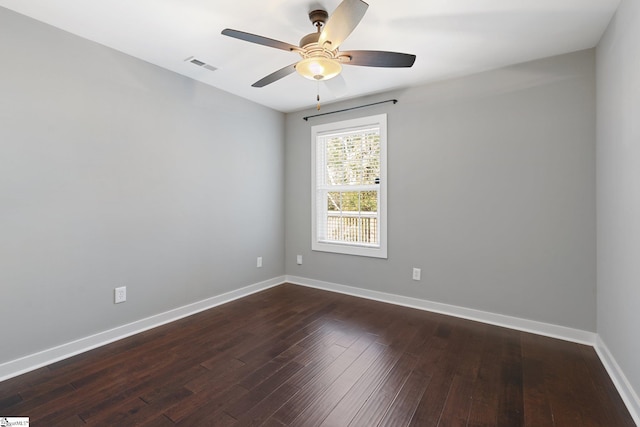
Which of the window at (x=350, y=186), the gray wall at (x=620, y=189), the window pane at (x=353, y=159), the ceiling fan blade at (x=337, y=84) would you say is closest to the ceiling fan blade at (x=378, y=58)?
the ceiling fan blade at (x=337, y=84)

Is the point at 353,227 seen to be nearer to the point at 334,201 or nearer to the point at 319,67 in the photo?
the point at 334,201

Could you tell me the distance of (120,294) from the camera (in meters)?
2.54

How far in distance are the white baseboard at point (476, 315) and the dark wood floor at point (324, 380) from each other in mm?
116

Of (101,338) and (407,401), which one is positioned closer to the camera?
(407,401)

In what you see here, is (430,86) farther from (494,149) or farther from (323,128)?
(323,128)

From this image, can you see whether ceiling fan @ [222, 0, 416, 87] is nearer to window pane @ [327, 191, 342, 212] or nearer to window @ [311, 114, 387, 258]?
window @ [311, 114, 387, 258]

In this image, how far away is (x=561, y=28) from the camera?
7.02 feet

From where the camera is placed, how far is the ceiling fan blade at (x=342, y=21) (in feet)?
4.77

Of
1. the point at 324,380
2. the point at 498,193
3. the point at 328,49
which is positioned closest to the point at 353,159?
the point at 498,193

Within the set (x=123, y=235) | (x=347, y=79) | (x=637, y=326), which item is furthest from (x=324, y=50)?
(x=637, y=326)

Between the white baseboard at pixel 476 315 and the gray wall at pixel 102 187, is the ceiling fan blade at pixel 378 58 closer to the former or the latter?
the gray wall at pixel 102 187

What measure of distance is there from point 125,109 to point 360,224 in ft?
8.88

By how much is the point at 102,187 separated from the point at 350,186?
8.45 ft

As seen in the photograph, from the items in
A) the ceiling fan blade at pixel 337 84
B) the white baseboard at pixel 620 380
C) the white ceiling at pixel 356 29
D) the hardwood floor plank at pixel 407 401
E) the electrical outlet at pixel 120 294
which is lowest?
the hardwood floor plank at pixel 407 401
